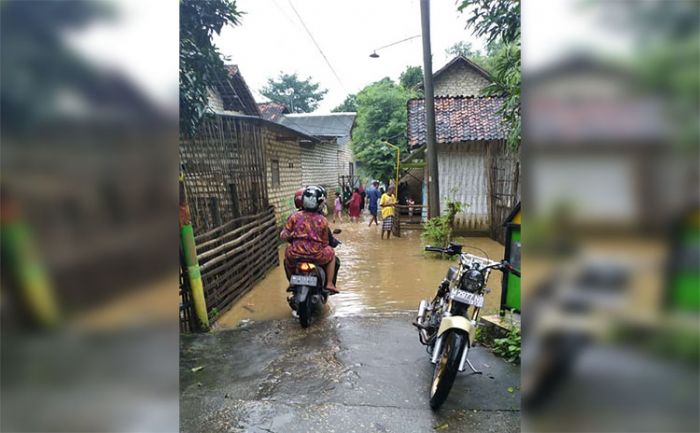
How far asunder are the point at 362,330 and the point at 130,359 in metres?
3.92

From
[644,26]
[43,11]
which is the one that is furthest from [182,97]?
[644,26]

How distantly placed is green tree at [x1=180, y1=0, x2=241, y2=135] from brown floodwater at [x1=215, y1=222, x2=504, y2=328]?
238 centimetres

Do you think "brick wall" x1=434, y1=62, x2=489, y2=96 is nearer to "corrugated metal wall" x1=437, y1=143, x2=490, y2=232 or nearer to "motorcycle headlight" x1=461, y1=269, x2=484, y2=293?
"corrugated metal wall" x1=437, y1=143, x2=490, y2=232

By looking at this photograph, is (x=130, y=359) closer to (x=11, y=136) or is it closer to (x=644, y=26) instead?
(x=11, y=136)

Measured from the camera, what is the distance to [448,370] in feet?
9.41

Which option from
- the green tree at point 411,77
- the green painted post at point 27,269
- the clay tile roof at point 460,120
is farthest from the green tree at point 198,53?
the green tree at point 411,77

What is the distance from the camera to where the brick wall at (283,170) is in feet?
38.1

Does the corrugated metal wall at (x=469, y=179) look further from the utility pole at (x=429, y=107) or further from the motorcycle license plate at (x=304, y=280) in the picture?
the motorcycle license plate at (x=304, y=280)

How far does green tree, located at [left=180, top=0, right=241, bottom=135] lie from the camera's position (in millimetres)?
4090

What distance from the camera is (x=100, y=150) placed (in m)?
0.89

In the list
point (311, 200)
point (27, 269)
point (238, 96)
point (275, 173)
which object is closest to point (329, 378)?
point (311, 200)

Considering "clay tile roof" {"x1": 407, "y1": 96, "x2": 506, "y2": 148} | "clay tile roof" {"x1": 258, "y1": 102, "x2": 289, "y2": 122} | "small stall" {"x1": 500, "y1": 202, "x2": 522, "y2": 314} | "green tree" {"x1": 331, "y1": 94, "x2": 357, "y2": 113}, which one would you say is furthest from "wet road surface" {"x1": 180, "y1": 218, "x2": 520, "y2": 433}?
"green tree" {"x1": 331, "y1": 94, "x2": 357, "y2": 113}

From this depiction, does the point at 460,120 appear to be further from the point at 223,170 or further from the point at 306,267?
the point at 306,267

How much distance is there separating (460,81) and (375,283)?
52.6 feet
